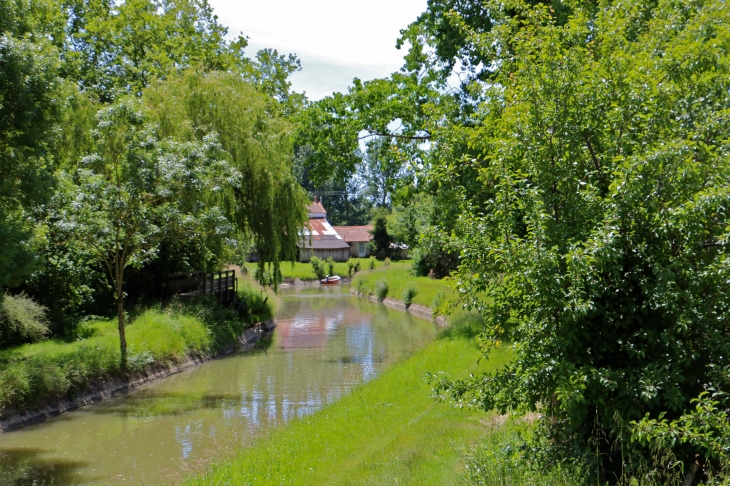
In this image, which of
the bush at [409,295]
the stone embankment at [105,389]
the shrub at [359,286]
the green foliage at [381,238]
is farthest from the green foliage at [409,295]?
the green foliage at [381,238]

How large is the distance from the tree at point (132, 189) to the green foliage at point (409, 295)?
25029 millimetres

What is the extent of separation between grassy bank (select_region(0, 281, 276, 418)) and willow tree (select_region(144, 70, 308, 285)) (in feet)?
11.2

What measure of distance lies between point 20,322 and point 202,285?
1051 centimetres

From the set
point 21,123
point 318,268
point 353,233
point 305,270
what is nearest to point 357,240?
point 353,233

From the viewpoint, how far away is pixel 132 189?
51.9 ft

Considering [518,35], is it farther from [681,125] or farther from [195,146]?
[195,146]

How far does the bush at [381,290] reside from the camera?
4666 cm

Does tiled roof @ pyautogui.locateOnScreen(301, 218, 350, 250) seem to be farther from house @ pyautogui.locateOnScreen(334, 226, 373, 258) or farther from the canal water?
the canal water

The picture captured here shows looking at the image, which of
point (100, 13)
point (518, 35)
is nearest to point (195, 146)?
point (518, 35)

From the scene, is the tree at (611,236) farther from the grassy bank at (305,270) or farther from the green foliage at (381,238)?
the green foliage at (381,238)

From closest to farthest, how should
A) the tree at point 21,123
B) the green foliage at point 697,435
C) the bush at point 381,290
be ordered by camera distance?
the green foliage at point 697,435
the tree at point 21,123
the bush at point 381,290

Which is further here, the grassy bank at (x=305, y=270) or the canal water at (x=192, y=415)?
the grassy bank at (x=305, y=270)

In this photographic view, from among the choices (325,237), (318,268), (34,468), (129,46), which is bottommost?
(34,468)

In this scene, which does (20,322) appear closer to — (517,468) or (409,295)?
(517,468)
